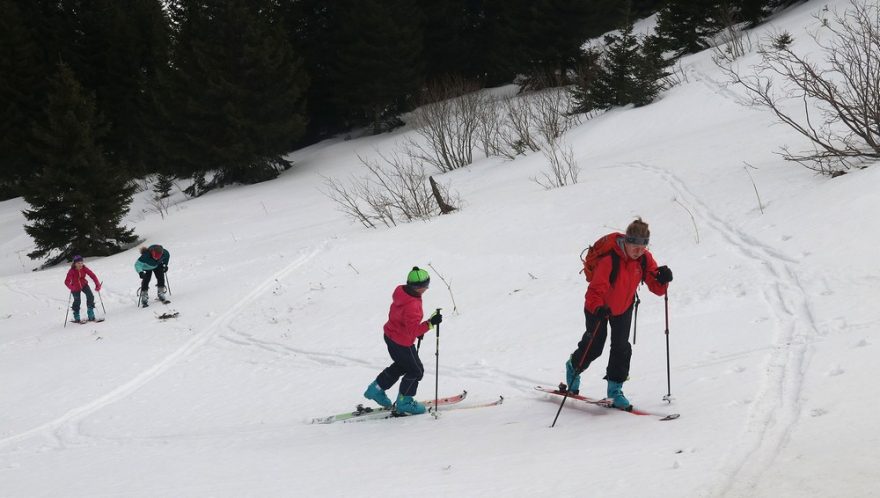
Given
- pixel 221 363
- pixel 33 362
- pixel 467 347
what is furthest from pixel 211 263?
pixel 467 347

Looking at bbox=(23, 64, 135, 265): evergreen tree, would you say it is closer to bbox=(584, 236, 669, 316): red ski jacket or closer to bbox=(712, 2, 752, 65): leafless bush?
bbox=(712, 2, 752, 65): leafless bush

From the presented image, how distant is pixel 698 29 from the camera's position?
104 ft

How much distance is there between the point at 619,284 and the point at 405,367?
8.21ft

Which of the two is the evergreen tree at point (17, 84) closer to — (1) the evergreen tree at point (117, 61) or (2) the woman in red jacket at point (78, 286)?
(1) the evergreen tree at point (117, 61)

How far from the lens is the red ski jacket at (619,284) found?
5594 millimetres

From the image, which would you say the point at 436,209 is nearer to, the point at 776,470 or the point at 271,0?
the point at 776,470

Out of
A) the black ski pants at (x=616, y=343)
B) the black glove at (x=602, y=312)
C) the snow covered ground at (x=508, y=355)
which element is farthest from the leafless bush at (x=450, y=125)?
the black glove at (x=602, y=312)

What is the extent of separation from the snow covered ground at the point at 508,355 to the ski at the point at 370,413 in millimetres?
157

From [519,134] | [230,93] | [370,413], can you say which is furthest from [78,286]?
[230,93]

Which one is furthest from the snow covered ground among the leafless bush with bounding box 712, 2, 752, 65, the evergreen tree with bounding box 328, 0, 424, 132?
the evergreen tree with bounding box 328, 0, 424, 132

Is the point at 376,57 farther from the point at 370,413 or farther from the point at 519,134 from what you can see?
the point at 370,413

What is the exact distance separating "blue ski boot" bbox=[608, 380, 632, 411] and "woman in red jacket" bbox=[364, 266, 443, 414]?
1.70 metres

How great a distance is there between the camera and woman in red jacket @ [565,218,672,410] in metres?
5.56

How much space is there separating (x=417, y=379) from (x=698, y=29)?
30158mm
